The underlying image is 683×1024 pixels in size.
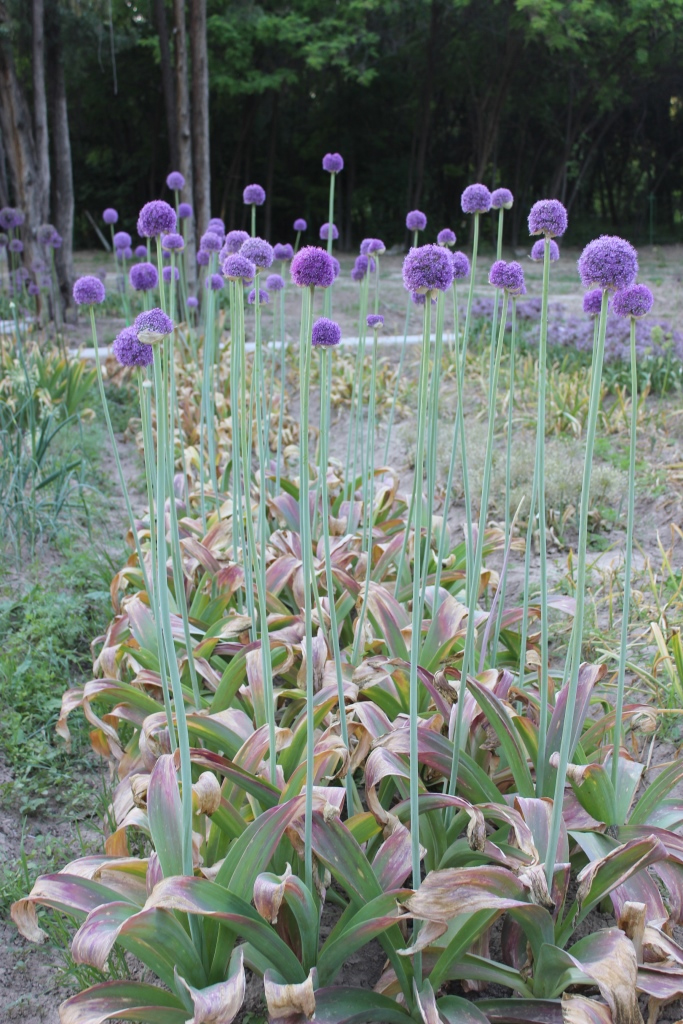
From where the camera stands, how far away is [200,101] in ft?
24.6

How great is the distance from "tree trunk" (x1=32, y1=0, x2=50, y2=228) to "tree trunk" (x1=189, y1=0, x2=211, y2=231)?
51.6 inches

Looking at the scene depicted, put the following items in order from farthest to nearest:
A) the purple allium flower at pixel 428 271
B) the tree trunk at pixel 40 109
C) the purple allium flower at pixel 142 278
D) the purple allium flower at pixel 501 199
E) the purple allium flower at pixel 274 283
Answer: the tree trunk at pixel 40 109 < the purple allium flower at pixel 274 283 < the purple allium flower at pixel 142 278 < the purple allium flower at pixel 501 199 < the purple allium flower at pixel 428 271

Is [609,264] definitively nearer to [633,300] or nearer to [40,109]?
[633,300]

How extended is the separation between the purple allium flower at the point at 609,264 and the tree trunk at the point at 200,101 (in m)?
6.75

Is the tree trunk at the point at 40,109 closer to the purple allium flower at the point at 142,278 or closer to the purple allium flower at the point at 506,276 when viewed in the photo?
the purple allium flower at the point at 142,278

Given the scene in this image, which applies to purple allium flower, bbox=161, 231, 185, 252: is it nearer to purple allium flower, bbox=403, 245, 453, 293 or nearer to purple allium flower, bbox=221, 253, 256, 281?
purple allium flower, bbox=221, 253, 256, 281

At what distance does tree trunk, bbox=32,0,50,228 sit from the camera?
23.9 ft

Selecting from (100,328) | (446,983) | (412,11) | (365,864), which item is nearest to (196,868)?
(365,864)

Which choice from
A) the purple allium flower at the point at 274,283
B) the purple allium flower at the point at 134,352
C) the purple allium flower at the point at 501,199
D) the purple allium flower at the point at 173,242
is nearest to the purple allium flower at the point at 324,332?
the purple allium flower at the point at 134,352

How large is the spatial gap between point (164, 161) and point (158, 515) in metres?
18.9

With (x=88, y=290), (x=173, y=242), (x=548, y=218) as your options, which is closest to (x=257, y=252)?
(x=88, y=290)

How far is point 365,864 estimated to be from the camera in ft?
5.34

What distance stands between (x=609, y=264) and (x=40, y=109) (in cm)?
760

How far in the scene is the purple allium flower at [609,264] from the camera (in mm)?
1332
